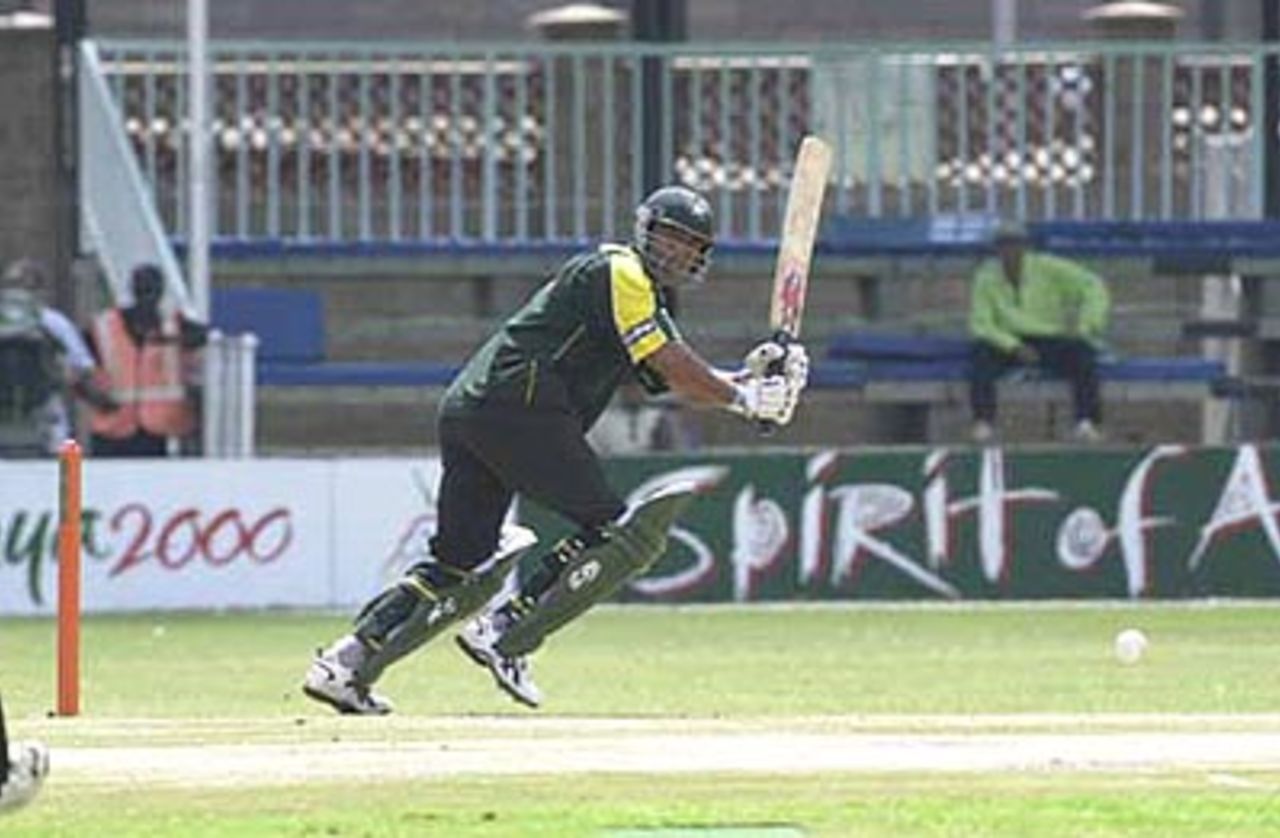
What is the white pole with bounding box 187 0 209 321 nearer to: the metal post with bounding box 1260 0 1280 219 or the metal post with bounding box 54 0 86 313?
the metal post with bounding box 54 0 86 313

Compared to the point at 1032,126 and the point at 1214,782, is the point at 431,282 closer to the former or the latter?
the point at 1032,126

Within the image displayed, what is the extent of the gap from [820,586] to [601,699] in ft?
29.0

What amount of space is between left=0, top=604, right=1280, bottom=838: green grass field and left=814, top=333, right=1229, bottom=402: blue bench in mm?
5000

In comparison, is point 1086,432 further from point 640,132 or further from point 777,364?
point 777,364

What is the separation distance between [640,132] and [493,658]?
15308mm

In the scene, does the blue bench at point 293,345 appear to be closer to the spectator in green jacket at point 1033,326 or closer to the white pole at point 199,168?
the white pole at point 199,168

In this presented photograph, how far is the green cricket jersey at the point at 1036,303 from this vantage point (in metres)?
28.8

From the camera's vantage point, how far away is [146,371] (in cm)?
2775

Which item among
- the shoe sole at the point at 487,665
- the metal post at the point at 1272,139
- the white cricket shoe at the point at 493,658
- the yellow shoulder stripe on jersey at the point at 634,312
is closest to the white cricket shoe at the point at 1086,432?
the metal post at the point at 1272,139

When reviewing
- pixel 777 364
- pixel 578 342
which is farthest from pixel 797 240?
pixel 578 342

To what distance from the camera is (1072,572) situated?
26.7 meters

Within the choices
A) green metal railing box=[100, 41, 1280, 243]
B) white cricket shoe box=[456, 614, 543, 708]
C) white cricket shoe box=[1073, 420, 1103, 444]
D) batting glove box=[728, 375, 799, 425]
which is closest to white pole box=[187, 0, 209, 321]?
green metal railing box=[100, 41, 1280, 243]

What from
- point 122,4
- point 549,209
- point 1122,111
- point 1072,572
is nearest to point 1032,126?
point 1122,111

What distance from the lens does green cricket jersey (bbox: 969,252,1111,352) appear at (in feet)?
94.3
